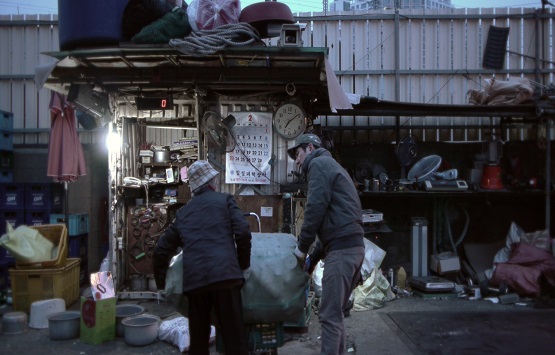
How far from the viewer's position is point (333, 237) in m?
4.86

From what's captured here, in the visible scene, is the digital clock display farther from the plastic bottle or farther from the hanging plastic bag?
the plastic bottle

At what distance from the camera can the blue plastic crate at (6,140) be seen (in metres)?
10.0

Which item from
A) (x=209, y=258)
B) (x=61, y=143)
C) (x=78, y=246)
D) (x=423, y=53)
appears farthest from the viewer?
(x=423, y=53)

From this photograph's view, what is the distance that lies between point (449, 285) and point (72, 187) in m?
7.19

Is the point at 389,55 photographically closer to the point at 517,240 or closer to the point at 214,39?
the point at 517,240

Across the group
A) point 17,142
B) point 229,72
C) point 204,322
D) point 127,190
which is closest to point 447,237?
point 229,72

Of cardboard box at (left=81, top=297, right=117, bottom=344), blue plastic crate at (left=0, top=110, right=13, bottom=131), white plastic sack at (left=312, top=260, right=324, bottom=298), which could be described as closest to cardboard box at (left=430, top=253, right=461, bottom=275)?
white plastic sack at (left=312, top=260, right=324, bottom=298)

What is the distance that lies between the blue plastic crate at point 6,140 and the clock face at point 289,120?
18.3ft

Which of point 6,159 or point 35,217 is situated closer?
point 35,217

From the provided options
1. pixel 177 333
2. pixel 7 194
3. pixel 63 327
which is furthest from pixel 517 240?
pixel 7 194

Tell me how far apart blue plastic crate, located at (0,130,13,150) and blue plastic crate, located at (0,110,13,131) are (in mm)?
81

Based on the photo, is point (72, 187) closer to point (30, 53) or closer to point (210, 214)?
point (30, 53)

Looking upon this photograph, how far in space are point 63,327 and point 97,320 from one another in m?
0.56

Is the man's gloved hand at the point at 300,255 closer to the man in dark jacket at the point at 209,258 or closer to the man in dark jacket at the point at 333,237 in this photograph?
the man in dark jacket at the point at 333,237
